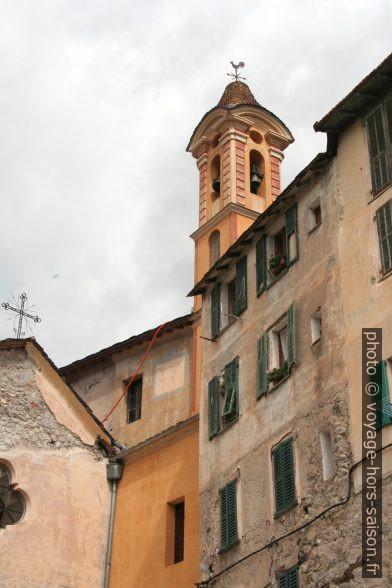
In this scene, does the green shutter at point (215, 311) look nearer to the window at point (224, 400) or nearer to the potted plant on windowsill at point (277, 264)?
the window at point (224, 400)

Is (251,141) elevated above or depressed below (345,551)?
above

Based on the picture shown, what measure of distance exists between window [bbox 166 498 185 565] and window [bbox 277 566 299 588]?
5710 mm

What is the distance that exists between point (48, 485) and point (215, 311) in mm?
6637

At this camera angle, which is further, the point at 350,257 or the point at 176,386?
the point at 176,386

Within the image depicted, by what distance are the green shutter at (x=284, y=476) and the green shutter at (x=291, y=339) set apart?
5.69ft

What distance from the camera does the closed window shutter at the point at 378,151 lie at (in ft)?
69.0

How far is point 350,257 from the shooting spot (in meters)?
21.1

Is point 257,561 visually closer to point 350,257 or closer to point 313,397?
point 313,397

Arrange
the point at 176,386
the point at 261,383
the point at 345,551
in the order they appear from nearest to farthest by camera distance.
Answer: the point at 345,551
the point at 261,383
the point at 176,386

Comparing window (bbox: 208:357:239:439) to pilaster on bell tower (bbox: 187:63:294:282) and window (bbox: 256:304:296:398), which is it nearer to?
window (bbox: 256:304:296:398)

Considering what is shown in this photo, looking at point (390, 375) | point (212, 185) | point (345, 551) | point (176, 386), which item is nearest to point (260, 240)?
point (390, 375)

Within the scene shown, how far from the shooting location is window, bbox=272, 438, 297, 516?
2095 cm

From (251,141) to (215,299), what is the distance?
15.9 metres

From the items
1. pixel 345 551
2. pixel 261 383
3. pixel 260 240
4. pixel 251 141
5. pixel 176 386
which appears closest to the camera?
pixel 345 551
